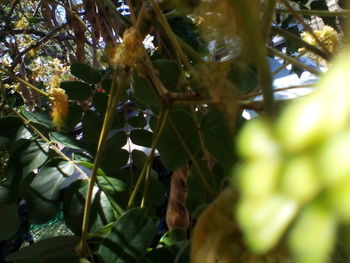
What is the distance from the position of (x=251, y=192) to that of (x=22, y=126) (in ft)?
1.45

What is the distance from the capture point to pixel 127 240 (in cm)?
29

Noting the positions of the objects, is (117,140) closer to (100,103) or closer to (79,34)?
(100,103)

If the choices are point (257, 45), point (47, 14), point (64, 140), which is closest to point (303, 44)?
point (257, 45)

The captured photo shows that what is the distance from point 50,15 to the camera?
5.99 feet

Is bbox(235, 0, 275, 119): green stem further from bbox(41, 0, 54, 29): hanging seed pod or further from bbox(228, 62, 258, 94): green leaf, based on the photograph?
bbox(41, 0, 54, 29): hanging seed pod

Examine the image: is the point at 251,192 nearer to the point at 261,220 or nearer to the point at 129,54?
the point at 261,220

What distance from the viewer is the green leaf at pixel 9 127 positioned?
46 cm

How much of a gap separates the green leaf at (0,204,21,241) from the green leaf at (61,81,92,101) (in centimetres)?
19

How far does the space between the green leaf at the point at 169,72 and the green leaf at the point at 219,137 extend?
46mm

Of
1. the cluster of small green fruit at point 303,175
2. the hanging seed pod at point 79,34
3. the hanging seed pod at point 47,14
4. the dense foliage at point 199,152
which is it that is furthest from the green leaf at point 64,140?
the hanging seed pod at point 47,14

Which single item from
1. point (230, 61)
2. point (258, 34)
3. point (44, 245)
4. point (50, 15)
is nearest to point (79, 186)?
point (44, 245)

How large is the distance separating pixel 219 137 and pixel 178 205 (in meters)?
0.13

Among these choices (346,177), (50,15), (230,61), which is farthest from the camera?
(50,15)

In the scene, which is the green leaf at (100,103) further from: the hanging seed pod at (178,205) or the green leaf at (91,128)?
the hanging seed pod at (178,205)
